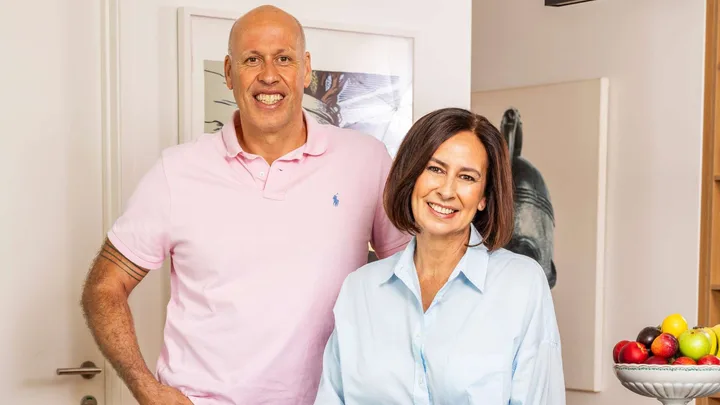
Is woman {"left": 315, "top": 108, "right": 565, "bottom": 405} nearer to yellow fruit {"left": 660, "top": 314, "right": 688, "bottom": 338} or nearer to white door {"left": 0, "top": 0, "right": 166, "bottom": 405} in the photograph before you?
yellow fruit {"left": 660, "top": 314, "right": 688, "bottom": 338}

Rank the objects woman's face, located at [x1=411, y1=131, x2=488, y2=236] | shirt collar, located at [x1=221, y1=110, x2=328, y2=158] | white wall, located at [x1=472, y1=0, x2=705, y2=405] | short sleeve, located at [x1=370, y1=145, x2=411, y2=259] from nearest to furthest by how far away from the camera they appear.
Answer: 1. woman's face, located at [x1=411, y1=131, x2=488, y2=236]
2. shirt collar, located at [x1=221, y1=110, x2=328, y2=158]
3. short sleeve, located at [x1=370, y1=145, x2=411, y2=259]
4. white wall, located at [x1=472, y1=0, x2=705, y2=405]

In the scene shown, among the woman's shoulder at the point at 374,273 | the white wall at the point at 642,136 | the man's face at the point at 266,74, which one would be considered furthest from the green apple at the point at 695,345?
the white wall at the point at 642,136

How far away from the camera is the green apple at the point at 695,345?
8.07 ft

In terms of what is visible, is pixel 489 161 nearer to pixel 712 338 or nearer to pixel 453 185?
pixel 453 185

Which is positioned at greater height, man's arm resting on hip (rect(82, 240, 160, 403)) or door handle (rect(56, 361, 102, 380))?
man's arm resting on hip (rect(82, 240, 160, 403))

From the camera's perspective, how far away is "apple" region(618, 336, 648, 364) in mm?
2490

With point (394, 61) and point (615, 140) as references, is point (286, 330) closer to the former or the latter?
point (394, 61)

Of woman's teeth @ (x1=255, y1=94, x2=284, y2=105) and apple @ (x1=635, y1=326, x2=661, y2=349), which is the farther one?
apple @ (x1=635, y1=326, x2=661, y2=349)

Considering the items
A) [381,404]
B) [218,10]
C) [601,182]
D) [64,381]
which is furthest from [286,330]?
[601,182]

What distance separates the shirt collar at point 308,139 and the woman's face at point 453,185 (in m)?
0.42

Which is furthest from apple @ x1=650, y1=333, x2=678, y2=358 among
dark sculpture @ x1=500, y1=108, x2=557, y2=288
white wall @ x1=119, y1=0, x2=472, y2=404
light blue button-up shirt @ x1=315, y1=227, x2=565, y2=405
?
dark sculpture @ x1=500, y1=108, x2=557, y2=288

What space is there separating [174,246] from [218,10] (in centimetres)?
81

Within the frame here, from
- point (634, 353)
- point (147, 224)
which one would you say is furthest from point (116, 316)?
point (634, 353)

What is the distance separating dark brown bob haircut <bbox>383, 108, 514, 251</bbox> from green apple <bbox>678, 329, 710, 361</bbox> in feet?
1.99
